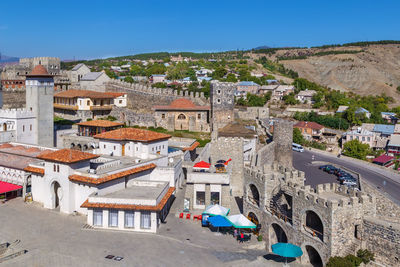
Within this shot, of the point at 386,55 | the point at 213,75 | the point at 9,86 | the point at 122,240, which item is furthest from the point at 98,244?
the point at 386,55

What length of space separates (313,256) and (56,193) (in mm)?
15168

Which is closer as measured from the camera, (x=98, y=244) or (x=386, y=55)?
(x=98, y=244)

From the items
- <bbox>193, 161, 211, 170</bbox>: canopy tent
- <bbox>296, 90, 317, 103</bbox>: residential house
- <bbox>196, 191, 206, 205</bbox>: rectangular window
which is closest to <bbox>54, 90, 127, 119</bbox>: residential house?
<bbox>193, 161, 211, 170</bbox>: canopy tent

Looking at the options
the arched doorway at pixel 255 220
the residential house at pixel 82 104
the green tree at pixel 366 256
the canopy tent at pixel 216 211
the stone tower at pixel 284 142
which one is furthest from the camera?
the residential house at pixel 82 104

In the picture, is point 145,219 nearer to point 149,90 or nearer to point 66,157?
point 66,157

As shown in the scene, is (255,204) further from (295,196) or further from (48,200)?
(48,200)

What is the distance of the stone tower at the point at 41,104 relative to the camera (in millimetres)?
33125

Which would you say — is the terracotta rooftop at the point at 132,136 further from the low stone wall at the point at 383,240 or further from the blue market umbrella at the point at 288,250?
the low stone wall at the point at 383,240

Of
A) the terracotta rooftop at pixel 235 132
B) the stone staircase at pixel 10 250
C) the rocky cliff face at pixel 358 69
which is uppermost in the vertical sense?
the rocky cliff face at pixel 358 69

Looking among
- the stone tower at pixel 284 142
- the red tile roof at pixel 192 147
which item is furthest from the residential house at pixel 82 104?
the stone tower at pixel 284 142

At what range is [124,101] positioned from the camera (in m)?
46.4

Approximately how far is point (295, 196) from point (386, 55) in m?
158

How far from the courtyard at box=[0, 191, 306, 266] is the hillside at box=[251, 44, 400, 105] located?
4086 inches

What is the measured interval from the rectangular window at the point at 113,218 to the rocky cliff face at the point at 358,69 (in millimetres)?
107698
